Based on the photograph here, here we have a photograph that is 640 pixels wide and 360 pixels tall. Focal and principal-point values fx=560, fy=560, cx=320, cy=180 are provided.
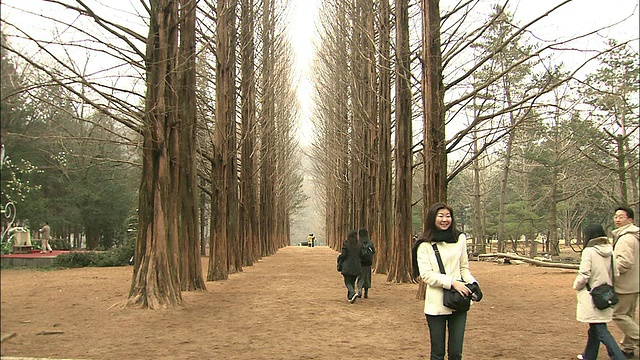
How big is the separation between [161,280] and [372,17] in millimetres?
12126

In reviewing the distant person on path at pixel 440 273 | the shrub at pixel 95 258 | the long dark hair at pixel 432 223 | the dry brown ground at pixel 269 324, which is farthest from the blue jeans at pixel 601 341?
the shrub at pixel 95 258

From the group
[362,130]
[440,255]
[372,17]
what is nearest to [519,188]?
[362,130]

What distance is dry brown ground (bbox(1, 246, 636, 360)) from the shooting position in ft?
20.8

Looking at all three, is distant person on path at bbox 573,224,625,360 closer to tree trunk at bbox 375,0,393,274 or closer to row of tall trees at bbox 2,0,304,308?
row of tall trees at bbox 2,0,304,308

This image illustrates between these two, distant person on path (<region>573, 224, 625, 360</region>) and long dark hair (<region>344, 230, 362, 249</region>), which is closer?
distant person on path (<region>573, 224, 625, 360</region>)

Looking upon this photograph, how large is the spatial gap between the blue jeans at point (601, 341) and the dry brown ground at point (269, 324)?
52cm

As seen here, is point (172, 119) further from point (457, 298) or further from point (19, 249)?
point (457, 298)

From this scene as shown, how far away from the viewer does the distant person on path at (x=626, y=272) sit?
5.31 metres

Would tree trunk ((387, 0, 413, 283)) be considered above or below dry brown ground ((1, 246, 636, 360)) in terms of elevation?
above

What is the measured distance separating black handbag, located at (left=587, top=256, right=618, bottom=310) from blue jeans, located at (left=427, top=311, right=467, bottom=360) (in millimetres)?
1662

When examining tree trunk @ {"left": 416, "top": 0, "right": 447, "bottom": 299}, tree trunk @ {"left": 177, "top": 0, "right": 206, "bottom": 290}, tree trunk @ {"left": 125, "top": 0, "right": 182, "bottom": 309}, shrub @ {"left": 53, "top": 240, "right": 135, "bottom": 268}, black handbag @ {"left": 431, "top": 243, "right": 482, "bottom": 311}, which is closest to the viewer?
black handbag @ {"left": 431, "top": 243, "right": 482, "bottom": 311}

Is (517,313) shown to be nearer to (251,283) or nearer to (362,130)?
(251,283)

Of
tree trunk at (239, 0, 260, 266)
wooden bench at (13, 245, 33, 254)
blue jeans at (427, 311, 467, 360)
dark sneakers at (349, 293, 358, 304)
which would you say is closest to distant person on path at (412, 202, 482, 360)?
blue jeans at (427, 311, 467, 360)

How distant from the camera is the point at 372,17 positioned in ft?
61.1
